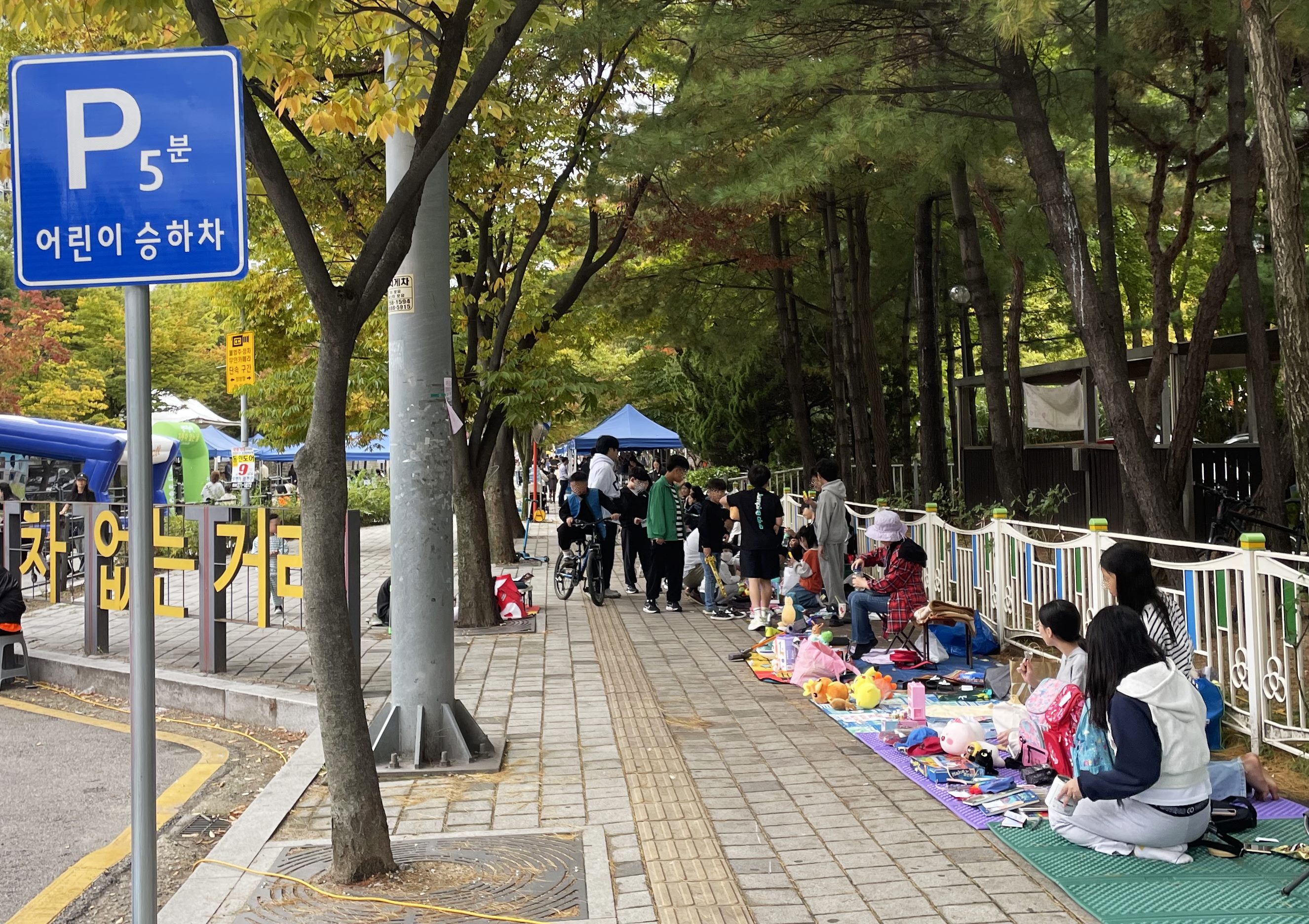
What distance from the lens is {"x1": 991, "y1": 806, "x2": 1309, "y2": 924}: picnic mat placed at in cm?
456

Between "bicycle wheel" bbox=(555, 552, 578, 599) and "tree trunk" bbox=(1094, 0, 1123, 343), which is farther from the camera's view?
"bicycle wheel" bbox=(555, 552, 578, 599)

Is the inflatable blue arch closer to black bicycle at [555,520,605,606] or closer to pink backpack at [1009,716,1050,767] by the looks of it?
black bicycle at [555,520,605,606]

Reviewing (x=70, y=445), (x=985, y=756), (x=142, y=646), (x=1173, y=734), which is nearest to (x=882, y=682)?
(x=985, y=756)

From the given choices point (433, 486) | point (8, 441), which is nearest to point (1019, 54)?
point (433, 486)

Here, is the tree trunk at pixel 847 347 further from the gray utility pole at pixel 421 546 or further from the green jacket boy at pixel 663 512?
the gray utility pole at pixel 421 546

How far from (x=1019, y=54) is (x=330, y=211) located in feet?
21.9

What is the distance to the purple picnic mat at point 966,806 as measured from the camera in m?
5.82

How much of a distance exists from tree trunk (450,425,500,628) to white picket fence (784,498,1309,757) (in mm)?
5171

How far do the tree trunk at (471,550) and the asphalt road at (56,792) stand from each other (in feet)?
12.9

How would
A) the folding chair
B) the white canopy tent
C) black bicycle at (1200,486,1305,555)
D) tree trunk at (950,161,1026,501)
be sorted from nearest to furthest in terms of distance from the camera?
the folding chair
black bicycle at (1200,486,1305,555)
tree trunk at (950,161,1026,501)
the white canopy tent

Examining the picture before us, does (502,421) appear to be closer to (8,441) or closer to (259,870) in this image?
(259,870)

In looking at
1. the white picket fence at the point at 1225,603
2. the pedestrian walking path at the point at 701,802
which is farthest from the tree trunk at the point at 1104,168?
the pedestrian walking path at the point at 701,802

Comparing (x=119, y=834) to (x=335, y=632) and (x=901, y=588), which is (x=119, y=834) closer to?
(x=335, y=632)

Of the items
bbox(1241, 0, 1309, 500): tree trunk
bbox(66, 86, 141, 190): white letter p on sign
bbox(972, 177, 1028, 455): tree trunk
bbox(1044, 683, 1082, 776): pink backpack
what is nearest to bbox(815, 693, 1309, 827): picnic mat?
bbox(1044, 683, 1082, 776): pink backpack
